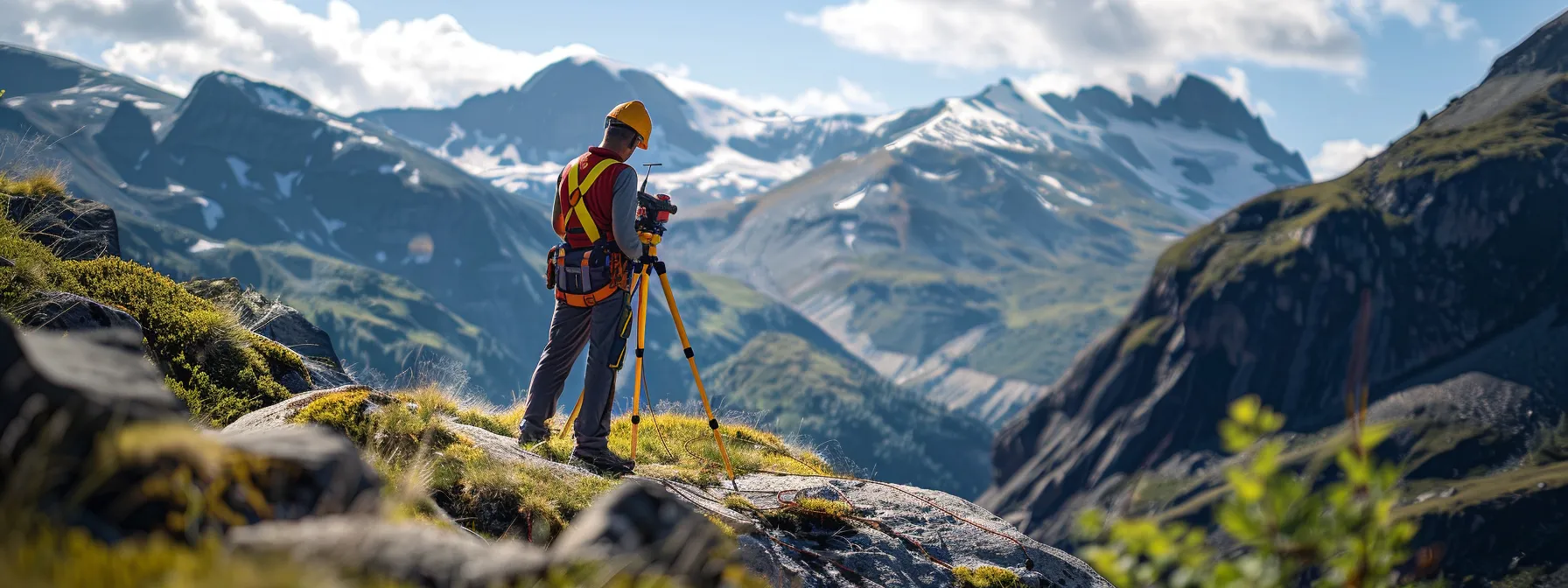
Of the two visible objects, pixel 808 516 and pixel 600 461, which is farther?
pixel 600 461

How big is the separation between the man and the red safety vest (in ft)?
0.03

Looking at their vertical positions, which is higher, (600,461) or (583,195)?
(583,195)

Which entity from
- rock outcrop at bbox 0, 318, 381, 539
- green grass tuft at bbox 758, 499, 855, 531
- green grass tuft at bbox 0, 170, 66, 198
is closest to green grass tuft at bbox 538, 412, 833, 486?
green grass tuft at bbox 758, 499, 855, 531

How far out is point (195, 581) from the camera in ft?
10.9

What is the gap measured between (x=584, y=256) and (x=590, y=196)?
0.75 m

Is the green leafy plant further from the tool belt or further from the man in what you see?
the tool belt

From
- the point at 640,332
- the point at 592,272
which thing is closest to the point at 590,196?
the point at 592,272

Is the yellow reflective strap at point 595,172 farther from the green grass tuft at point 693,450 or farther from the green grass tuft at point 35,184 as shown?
the green grass tuft at point 35,184

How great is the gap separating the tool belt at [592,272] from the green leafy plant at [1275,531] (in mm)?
9063

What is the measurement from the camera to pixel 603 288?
1239cm

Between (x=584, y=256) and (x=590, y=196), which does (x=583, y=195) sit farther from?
(x=584, y=256)

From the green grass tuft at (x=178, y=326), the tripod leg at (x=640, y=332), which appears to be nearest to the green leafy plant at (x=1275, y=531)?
the tripod leg at (x=640, y=332)

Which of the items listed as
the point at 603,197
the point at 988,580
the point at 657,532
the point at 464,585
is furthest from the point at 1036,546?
the point at 464,585

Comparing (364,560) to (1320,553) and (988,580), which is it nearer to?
(1320,553)
